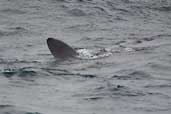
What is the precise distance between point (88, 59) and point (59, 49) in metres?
0.73

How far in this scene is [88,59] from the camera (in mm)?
12891

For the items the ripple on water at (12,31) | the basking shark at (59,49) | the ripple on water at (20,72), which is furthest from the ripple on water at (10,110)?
the ripple on water at (12,31)

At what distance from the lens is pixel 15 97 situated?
9641 millimetres

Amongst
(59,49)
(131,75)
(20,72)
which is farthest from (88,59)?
(20,72)

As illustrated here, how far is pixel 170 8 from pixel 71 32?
16.7ft

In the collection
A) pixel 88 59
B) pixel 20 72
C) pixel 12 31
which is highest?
pixel 20 72

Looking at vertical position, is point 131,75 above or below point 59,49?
below

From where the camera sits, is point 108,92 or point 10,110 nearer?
point 10,110

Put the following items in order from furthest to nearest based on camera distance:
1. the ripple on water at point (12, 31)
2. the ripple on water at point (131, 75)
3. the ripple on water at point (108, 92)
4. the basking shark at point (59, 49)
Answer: the ripple on water at point (12, 31), the basking shark at point (59, 49), the ripple on water at point (131, 75), the ripple on water at point (108, 92)

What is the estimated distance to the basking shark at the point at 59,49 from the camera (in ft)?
41.6

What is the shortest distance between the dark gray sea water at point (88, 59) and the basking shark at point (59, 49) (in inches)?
6.6

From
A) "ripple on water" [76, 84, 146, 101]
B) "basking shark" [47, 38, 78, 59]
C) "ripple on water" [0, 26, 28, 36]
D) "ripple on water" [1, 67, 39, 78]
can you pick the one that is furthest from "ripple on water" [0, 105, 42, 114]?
"ripple on water" [0, 26, 28, 36]

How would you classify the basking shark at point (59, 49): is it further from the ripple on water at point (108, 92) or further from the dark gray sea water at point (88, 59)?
the ripple on water at point (108, 92)

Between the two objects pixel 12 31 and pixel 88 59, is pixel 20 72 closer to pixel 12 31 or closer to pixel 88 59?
pixel 88 59
